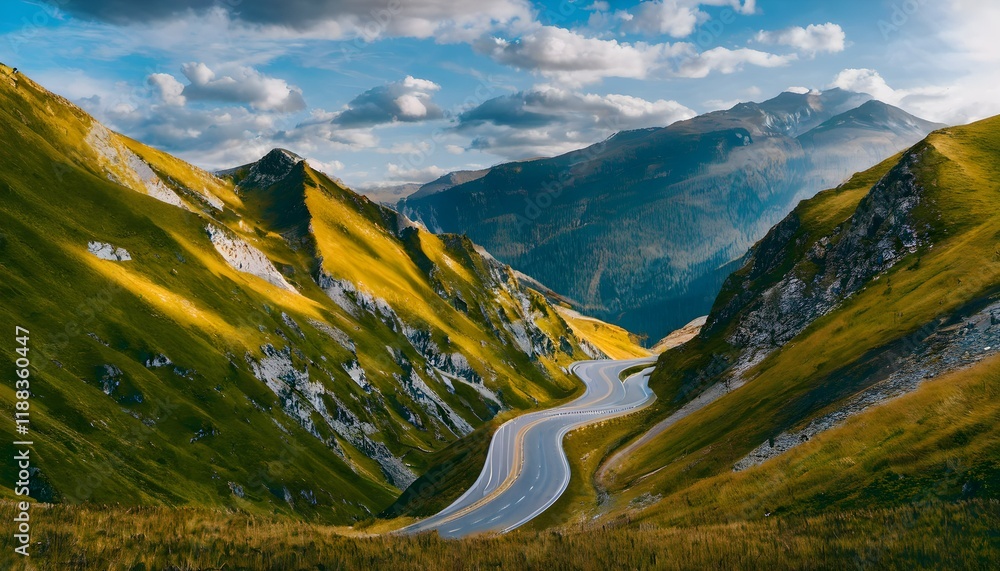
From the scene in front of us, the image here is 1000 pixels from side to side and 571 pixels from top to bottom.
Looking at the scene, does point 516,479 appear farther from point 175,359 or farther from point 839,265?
point 839,265

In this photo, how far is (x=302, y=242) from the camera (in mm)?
198375

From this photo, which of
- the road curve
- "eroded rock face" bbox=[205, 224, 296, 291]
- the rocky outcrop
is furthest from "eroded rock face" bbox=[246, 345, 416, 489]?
the rocky outcrop

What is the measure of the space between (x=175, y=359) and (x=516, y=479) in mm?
56125

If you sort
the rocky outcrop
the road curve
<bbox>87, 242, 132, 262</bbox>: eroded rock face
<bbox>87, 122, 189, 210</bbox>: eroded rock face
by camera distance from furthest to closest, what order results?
1. <bbox>87, 122, 189, 210</bbox>: eroded rock face
2. <bbox>87, 242, 132, 262</bbox>: eroded rock face
3. the road curve
4. the rocky outcrop

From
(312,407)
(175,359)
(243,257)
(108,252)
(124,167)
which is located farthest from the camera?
(124,167)

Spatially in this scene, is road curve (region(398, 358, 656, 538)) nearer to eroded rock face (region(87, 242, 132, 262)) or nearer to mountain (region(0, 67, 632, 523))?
mountain (region(0, 67, 632, 523))

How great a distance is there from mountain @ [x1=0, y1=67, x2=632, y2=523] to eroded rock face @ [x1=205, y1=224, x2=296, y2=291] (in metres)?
0.47

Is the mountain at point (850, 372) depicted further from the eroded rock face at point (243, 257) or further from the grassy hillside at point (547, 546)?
the eroded rock face at point (243, 257)

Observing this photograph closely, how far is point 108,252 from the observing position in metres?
105

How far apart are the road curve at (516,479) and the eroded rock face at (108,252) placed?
73757 millimetres

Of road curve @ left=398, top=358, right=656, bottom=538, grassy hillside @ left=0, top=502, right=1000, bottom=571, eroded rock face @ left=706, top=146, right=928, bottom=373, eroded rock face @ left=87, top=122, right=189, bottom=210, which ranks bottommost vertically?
road curve @ left=398, top=358, right=656, bottom=538

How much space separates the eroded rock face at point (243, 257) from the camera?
5742 inches

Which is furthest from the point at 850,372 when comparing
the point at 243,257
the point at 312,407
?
the point at 243,257

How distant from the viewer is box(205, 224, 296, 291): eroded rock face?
479ft
